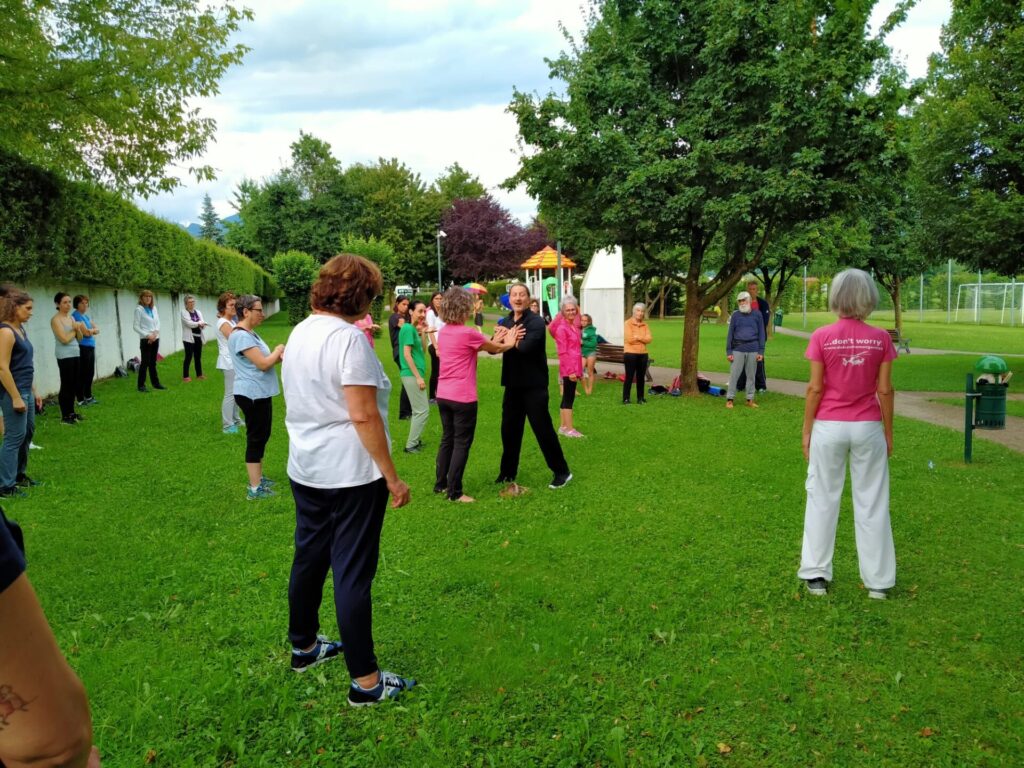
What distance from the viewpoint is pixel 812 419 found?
452cm

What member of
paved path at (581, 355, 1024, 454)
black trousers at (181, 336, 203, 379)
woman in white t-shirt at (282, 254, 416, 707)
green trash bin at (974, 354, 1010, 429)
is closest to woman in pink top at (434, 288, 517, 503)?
woman in white t-shirt at (282, 254, 416, 707)

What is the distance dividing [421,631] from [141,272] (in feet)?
53.4

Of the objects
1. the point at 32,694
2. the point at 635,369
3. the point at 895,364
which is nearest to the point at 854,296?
the point at 32,694

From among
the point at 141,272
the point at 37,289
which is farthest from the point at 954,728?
the point at 141,272

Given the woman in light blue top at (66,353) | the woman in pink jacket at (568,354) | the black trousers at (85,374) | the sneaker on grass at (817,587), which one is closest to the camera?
the sneaker on grass at (817,587)

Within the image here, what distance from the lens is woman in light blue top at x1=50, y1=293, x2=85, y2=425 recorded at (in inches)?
392

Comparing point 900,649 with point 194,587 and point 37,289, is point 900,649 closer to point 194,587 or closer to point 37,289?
point 194,587

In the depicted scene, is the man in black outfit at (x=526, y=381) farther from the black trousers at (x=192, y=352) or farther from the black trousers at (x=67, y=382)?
the black trousers at (x=192, y=352)

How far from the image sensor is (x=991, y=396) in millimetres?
7566

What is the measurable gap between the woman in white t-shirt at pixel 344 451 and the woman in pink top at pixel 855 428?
2665 millimetres

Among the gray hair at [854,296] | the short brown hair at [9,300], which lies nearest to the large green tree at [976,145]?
the gray hair at [854,296]

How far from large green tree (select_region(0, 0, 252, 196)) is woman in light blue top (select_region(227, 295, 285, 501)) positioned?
20.8 feet

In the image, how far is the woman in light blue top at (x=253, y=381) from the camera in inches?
249

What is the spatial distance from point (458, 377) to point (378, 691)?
346 centimetres
